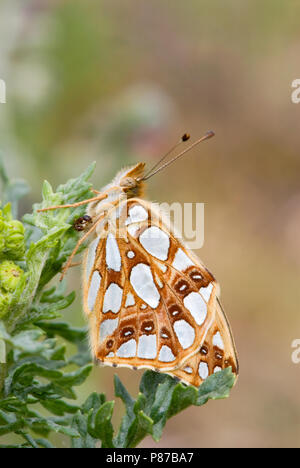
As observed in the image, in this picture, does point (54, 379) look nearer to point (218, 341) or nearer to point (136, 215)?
point (218, 341)

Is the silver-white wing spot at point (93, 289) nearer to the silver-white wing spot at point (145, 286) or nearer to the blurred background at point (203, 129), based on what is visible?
the silver-white wing spot at point (145, 286)

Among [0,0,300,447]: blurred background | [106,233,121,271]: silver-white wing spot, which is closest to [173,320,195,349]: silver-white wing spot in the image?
[106,233,121,271]: silver-white wing spot

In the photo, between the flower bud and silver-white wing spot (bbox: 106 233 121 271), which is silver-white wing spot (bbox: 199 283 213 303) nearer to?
silver-white wing spot (bbox: 106 233 121 271)

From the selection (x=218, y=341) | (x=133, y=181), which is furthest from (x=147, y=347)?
(x=133, y=181)

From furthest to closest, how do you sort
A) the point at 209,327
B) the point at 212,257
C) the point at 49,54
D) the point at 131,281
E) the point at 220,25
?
the point at 220,25, the point at 212,257, the point at 49,54, the point at 131,281, the point at 209,327

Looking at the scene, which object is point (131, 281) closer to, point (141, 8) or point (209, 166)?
point (209, 166)
